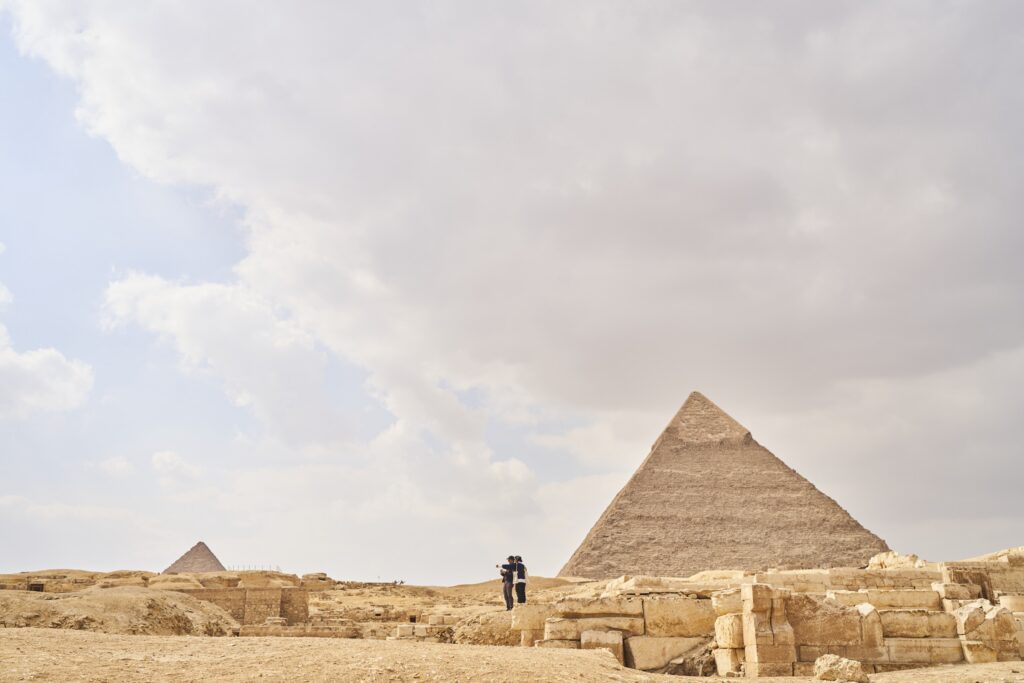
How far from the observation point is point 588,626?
6.96m

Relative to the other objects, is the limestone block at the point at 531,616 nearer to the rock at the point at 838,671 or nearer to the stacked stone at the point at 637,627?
the stacked stone at the point at 637,627

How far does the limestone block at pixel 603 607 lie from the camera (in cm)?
700

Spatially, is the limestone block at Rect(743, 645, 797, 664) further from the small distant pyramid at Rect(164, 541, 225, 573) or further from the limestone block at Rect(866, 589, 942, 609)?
the small distant pyramid at Rect(164, 541, 225, 573)

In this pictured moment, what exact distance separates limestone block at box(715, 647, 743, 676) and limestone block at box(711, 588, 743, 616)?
0.32 meters

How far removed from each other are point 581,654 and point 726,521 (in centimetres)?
6426

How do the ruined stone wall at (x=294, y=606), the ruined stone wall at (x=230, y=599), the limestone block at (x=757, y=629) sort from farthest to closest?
1. the ruined stone wall at (x=294, y=606)
2. the ruined stone wall at (x=230, y=599)
3. the limestone block at (x=757, y=629)

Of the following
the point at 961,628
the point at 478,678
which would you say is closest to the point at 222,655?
the point at 478,678

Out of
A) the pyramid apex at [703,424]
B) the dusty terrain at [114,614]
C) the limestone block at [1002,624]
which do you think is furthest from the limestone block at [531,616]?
the pyramid apex at [703,424]

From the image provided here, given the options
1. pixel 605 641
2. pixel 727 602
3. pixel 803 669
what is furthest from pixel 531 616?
pixel 803 669

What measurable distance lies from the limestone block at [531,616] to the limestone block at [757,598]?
5.66 ft

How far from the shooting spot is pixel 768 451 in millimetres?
71500

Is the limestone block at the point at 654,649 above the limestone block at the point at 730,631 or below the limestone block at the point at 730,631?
below

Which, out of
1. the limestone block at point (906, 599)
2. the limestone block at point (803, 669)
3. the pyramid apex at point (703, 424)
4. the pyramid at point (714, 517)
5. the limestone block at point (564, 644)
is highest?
the pyramid apex at point (703, 424)

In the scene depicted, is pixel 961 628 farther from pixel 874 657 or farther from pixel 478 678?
pixel 478 678
